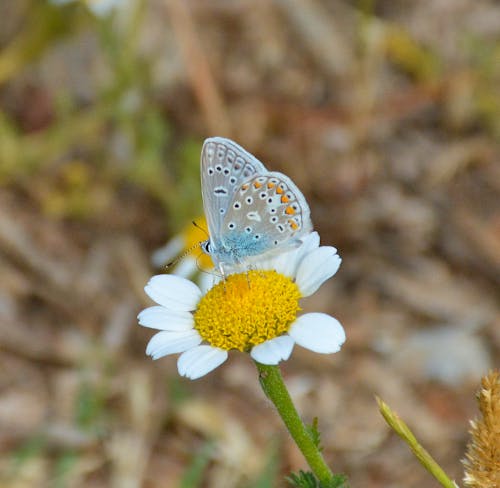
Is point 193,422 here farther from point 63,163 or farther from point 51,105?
point 51,105

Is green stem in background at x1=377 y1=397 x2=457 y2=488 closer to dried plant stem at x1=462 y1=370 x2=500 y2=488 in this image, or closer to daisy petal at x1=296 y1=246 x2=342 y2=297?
dried plant stem at x1=462 y1=370 x2=500 y2=488

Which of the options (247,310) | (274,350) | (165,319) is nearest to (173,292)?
(165,319)

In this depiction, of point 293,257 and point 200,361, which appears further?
point 293,257

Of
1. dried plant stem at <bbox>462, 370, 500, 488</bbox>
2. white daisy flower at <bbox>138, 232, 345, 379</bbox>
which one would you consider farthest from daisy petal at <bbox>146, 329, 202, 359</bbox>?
dried plant stem at <bbox>462, 370, 500, 488</bbox>

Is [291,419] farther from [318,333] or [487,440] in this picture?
[487,440]

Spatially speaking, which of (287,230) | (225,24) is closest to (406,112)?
(225,24)

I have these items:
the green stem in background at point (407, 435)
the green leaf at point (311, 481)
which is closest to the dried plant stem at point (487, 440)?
the green stem in background at point (407, 435)
